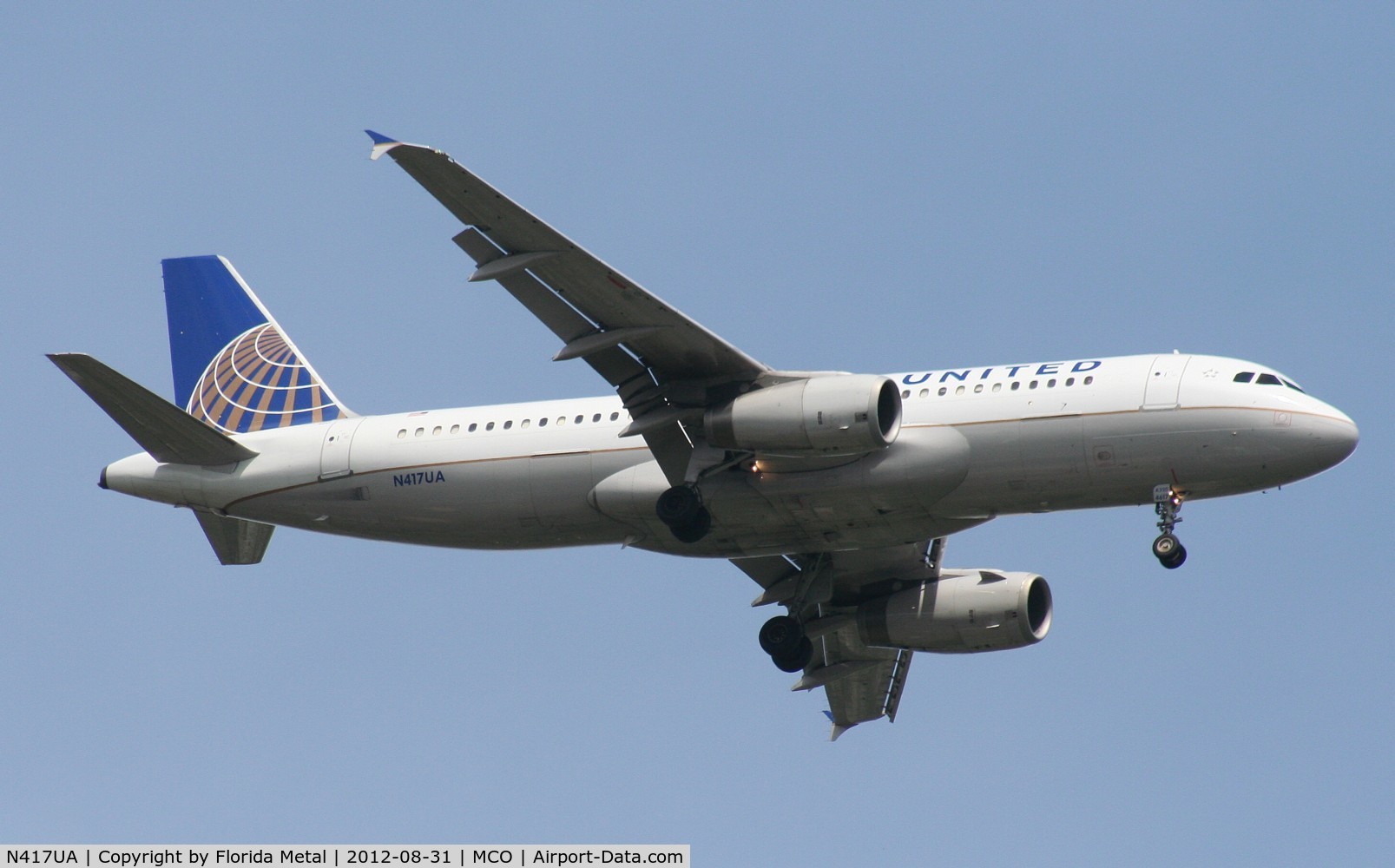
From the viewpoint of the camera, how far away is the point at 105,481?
41.2 metres

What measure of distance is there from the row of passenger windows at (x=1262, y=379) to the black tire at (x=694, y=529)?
10.2m

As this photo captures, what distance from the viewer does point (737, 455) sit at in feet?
122

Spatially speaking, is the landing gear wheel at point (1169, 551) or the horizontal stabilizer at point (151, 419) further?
the horizontal stabilizer at point (151, 419)

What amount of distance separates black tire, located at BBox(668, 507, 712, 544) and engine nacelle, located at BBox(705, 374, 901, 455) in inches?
72.9

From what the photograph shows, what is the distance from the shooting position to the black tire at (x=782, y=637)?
4191cm

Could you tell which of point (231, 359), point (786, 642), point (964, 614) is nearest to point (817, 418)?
point (786, 642)

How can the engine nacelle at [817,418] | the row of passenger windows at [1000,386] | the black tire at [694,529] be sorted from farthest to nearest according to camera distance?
the black tire at [694,529], the row of passenger windows at [1000,386], the engine nacelle at [817,418]

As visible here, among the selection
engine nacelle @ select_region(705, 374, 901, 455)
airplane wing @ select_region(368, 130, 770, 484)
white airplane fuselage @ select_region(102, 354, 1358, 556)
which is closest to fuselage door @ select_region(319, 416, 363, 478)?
white airplane fuselage @ select_region(102, 354, 1358, 556)

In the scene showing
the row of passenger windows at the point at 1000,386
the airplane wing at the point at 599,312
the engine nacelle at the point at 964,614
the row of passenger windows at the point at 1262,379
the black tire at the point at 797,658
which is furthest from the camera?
the black tire at the point at 797,658

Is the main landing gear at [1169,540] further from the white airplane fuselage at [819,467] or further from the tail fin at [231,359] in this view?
the tail fin at [231,359]

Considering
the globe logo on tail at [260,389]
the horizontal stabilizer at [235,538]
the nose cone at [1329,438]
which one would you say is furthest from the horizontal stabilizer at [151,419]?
the nose cone at [1329,438]

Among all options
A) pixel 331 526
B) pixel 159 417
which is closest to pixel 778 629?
pixel 331 526

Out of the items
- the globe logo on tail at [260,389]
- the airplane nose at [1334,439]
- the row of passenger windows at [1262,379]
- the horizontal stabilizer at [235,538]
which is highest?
the globe logo on tail at [260,389]

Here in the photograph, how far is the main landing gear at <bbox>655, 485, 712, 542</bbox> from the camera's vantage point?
3712 cm
